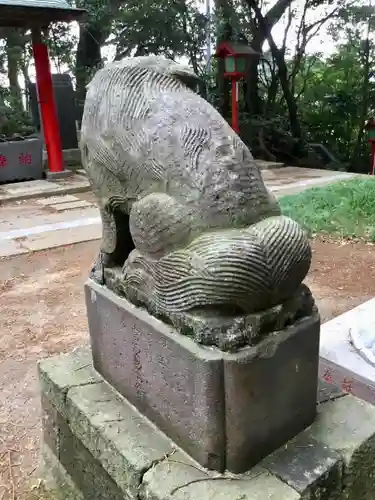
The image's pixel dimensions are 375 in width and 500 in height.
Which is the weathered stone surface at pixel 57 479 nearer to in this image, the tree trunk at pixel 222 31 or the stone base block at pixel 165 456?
the stone base block at pixel 165 456

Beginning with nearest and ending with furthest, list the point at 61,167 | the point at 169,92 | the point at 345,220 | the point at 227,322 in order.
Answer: the point at 227,322 < the point at 169,92 < the point at 345,220 < the point at 61,167

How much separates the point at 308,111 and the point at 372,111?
5.60ft

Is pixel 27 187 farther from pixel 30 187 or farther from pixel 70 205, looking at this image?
pixel 70 205

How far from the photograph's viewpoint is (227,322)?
136 cm

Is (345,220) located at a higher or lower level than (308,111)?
lower

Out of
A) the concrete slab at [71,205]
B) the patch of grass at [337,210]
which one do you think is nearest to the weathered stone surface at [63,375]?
the patch of grass at [337,210]

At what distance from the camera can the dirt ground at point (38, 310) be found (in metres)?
2.37

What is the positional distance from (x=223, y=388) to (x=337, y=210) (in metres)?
4.79

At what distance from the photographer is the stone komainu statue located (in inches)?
52.9

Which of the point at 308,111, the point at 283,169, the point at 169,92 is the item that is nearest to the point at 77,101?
the point at 283,169

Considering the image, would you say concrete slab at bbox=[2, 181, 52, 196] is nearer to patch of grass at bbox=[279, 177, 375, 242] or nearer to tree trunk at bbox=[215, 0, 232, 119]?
→ patch of grass at bbox=[279, 177, 375, 242]

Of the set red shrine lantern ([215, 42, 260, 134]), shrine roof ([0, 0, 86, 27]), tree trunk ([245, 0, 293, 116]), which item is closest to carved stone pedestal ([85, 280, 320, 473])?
shrine roof ([0, 0, 86, 27])

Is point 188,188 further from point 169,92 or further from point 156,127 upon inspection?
point 169,92

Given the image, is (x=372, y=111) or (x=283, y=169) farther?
(x=372, y=111)
